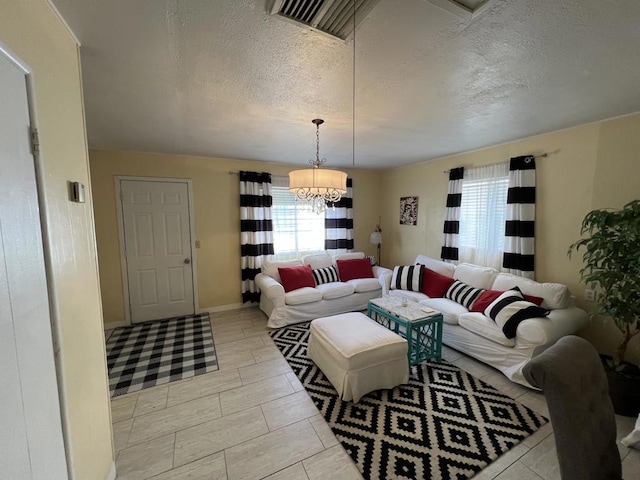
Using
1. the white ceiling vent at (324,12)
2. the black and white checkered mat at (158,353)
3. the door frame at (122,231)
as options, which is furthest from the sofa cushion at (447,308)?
the door frame at (122,231)

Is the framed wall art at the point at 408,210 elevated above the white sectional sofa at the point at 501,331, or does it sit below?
above

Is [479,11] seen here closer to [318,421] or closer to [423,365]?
[318,421]

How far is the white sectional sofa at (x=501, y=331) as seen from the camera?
7.39 feet

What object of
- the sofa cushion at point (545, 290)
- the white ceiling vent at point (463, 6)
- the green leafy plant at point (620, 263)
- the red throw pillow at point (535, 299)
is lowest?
the red throw pillow at point (535, 299)

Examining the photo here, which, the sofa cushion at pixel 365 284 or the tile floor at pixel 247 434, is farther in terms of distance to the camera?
the sofa cushion at pixel 365 284

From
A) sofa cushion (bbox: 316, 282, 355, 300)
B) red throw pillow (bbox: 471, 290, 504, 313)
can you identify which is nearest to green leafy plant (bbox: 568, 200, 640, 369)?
red throw pillow (bbox: 471, 290, 504, 313)

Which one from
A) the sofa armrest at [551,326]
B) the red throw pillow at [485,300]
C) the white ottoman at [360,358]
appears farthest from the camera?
the red throw pillow at [485,300]

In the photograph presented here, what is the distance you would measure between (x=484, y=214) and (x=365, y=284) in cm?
191

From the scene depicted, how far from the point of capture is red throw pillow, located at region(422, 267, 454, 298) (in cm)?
339

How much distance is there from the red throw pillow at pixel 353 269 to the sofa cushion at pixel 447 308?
1.20 meters

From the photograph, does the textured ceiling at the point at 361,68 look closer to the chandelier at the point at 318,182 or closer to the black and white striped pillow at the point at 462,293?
the chandelier at the point at 318,182

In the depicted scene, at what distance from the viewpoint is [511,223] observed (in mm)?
3096

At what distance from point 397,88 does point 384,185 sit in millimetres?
3508

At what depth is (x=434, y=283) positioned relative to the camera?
3463 mm
